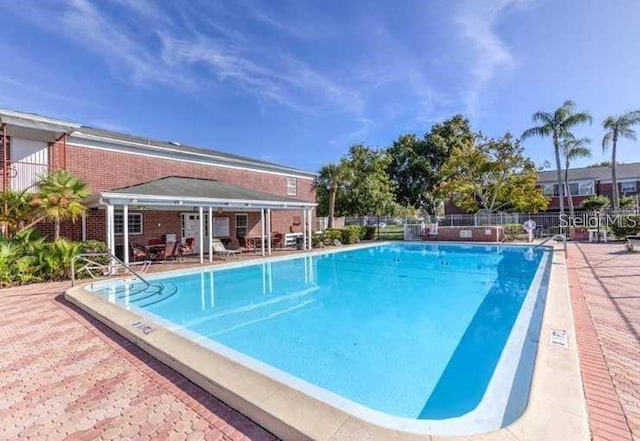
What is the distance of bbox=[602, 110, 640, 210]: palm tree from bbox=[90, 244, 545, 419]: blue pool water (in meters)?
23.2

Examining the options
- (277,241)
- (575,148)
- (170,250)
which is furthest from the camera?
(575,148)

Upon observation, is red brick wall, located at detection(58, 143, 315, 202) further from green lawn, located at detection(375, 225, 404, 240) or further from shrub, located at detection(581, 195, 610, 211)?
shrub, located at detection(581, 195, 610, 211)

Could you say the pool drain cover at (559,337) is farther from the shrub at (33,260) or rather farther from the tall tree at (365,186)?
the tall tree at (365,186)

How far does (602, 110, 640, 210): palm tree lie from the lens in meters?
29.5

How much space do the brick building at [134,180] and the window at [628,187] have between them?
1445 inches

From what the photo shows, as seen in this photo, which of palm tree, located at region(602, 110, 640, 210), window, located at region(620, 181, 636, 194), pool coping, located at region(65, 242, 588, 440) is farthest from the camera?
window, located at region(620, 181, 636, 194)

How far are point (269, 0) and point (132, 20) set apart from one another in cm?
534

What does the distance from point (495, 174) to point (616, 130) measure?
1185cm

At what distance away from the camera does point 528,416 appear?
3.04m

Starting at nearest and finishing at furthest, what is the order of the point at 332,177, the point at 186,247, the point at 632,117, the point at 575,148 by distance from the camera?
1. the point at 186,247
2. the point at 332,177
3. the point at 632,117
4. the point at 575,148

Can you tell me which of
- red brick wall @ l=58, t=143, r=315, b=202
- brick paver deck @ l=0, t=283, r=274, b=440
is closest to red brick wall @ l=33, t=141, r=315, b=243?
red brick wall @ l=58, t=143, r=315, b=202

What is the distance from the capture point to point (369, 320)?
797 centimetres

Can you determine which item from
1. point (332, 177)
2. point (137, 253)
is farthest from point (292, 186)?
point (137, 253)

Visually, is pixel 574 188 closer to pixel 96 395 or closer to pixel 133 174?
pixel 133 174
